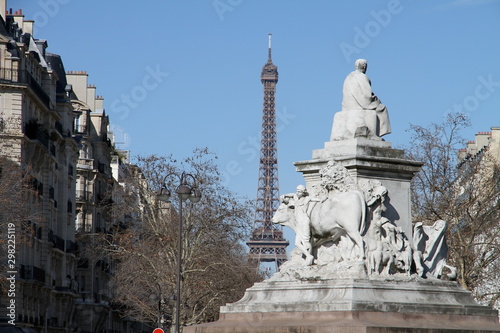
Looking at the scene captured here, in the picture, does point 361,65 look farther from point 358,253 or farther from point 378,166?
point 358,253

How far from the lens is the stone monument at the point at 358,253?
2005 centimetres

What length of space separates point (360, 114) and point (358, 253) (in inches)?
111

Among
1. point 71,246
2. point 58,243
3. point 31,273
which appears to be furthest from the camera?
point 71,246

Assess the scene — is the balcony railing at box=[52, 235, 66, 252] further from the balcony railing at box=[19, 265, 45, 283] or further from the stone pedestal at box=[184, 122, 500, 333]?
the stone pedestal at box=[184, 122, 500, 333]

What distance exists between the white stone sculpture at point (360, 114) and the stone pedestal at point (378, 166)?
31 cm

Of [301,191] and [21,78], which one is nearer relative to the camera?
[301,191]

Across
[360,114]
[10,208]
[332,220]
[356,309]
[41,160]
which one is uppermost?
[41,160]

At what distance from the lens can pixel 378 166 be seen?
70.5 feet

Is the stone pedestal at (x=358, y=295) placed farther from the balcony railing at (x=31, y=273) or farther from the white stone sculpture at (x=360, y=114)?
the balcony railing at (x=31, y=273)

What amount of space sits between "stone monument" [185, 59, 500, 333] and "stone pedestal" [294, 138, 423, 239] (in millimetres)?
18

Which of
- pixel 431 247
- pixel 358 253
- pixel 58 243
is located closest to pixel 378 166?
pixel 358 253

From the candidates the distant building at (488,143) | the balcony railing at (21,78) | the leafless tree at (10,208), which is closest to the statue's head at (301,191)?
the leafless tree at (10,208)

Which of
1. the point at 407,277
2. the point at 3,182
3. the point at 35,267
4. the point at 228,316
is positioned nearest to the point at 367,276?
the point at 407,277

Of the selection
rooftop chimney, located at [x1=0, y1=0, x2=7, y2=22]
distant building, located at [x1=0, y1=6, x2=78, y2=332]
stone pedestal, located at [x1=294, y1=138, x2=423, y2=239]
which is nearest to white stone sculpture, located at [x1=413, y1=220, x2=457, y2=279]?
stone pedestal, located at [x1=294, y1=138, x2=423, y2=239]
